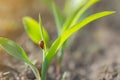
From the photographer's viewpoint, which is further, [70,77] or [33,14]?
[33,14]

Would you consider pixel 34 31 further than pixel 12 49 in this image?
Yes

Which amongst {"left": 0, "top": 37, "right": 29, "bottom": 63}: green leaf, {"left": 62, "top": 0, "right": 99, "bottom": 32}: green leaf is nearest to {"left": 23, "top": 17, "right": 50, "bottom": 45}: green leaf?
{"left": 62, "top": 0, "right": 99, "bottom": 32}: green leaf

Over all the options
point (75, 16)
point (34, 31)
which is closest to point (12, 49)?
point (34, 31)

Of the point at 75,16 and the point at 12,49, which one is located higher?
the point at 75,16

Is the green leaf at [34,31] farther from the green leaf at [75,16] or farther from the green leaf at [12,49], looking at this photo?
the green leaf at [12,49]

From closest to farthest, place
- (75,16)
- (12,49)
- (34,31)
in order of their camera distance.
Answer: (12,49), (34,31), (75,16)

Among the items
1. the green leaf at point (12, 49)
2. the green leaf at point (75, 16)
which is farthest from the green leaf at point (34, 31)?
the green leaf at point (12, 49)

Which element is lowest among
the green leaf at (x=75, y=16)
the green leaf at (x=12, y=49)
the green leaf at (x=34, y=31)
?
the green leaf at (x=12, y=49)

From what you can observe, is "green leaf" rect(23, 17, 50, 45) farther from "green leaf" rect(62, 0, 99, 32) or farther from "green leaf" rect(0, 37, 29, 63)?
"green leaf" rect(0, 37, 29, 63)

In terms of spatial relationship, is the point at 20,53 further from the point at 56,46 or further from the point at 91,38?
the point at 91,38

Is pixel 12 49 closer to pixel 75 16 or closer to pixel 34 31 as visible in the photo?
pixel 34 31

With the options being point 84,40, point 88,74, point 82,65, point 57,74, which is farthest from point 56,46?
point 84,40
